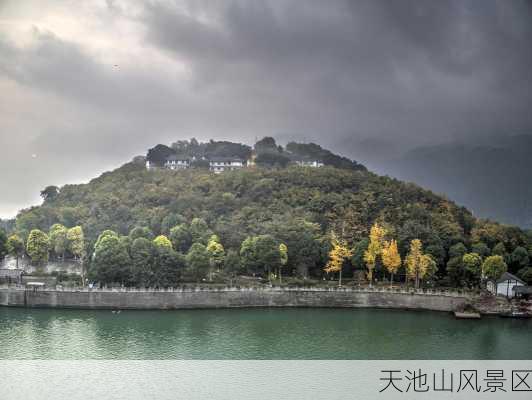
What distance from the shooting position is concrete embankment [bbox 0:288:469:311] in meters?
29.6

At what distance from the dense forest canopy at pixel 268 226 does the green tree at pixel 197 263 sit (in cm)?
6

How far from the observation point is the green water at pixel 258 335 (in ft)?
72.5

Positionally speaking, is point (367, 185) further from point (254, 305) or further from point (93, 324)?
point (93, 324)

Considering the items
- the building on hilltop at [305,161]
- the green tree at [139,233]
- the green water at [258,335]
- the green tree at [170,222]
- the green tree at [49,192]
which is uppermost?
the building on hilltop at [305,161]

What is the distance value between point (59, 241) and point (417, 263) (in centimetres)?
2183

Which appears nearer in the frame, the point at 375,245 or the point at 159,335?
the point at 159,335

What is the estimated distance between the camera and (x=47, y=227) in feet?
136

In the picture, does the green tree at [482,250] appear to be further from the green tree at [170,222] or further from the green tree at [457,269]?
the green tree at [170,222]

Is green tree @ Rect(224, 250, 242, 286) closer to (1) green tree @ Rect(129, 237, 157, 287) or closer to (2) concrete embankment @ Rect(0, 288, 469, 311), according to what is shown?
(2) concrete embankment @ Rect(0, 288, 469, 311)

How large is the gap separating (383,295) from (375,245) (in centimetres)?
347

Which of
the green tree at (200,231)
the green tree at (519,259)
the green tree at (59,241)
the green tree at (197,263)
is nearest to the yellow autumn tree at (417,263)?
the green tree at (519,259)

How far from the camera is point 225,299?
1208 inches

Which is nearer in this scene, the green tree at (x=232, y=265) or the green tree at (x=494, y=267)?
the green tree at (x=494, y=267)

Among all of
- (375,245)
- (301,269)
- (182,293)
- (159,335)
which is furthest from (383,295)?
(159,335)
